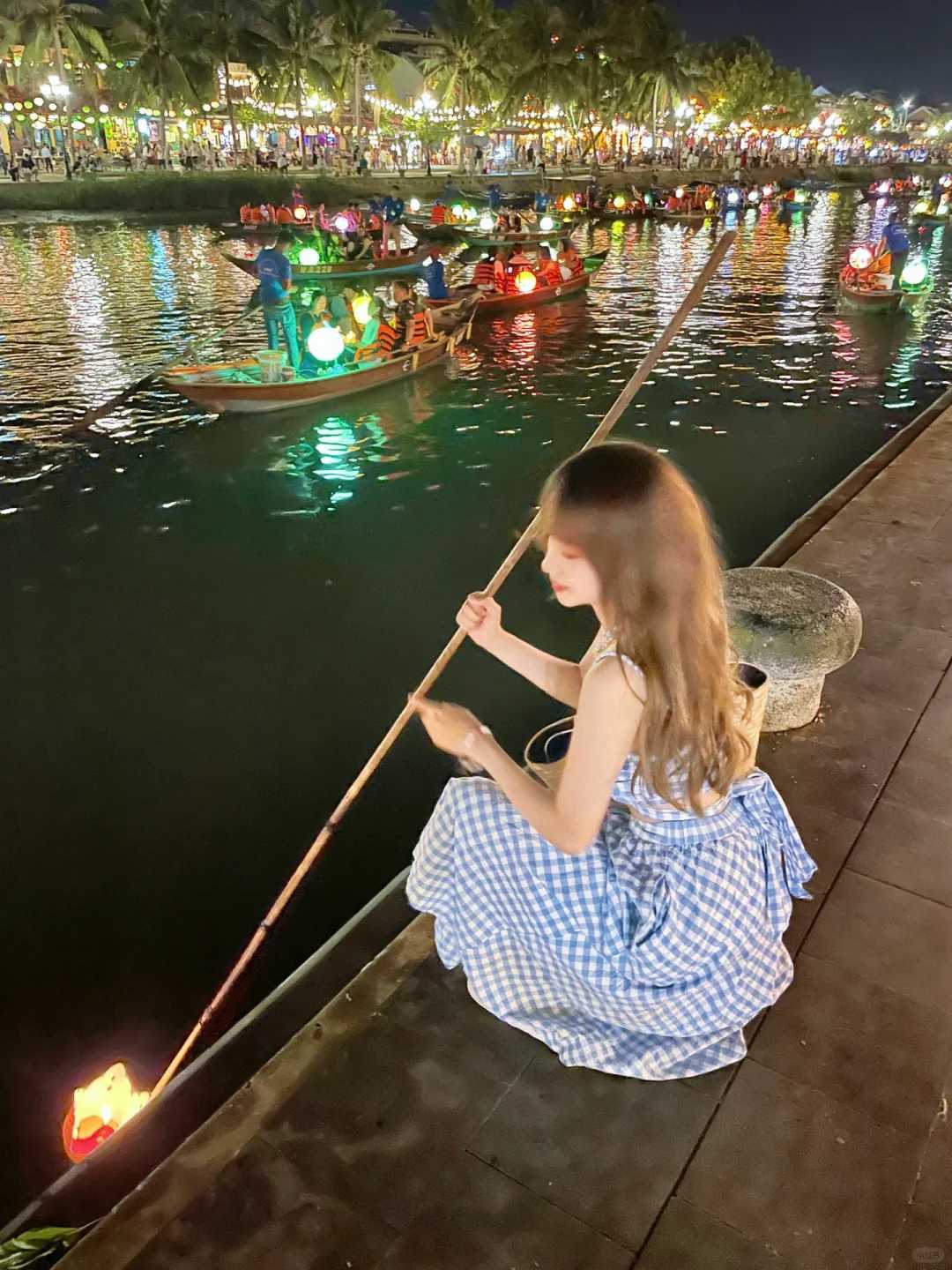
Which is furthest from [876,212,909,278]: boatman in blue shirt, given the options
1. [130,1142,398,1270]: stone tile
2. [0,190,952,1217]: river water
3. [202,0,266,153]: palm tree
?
[202,0,266,153]: palm tree

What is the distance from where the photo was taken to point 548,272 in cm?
2269

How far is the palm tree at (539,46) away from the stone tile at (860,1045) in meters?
67.3

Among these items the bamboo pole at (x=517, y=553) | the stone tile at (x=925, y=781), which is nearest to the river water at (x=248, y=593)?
the bamboo pole at (x=517, y=553)

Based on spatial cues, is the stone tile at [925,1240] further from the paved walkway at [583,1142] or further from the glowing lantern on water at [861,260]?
the glowing lantern on water at [861,260]

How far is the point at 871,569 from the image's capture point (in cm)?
654

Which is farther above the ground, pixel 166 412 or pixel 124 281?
pixel 124 281

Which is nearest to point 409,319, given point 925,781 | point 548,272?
point 548,272

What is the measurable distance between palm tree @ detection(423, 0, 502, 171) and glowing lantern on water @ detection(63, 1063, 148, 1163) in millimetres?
67054

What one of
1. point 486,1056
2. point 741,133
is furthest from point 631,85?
point 486,1056

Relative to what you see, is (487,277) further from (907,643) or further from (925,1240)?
(925,1240)

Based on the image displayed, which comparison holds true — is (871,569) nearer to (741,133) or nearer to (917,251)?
(917,251)

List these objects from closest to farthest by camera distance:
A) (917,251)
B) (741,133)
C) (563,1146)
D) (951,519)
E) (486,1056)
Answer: (563,1146) → (486,1056) → (951,519) → (917,251) → (741,133)

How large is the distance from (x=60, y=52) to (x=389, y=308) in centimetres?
5002

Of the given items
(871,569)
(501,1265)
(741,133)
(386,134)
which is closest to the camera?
(501,1265)
